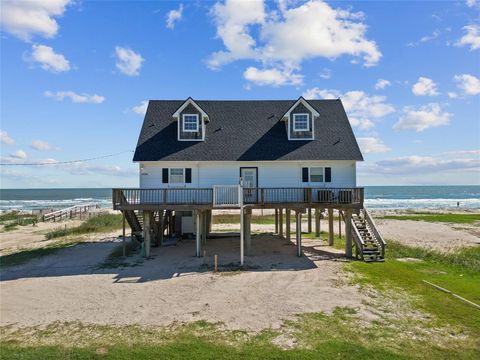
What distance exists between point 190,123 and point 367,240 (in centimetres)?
1410

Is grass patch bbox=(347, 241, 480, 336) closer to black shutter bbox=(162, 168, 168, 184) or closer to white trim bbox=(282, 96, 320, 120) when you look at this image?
white trim bbox=(282, 96, 320, 120)

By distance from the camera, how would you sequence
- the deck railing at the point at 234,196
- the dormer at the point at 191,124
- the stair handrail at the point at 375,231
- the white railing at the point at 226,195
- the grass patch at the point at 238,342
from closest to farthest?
1. the grass patch at the point at 238,342
2. the white railing at the point at 226,195
3. the stair handrail at the point at 375,231
4. the deck railing at the point at 234,196
5. the dormer at the point at 191,124

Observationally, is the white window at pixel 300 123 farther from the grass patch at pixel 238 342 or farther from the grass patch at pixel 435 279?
the grass patch at pixel 238 342

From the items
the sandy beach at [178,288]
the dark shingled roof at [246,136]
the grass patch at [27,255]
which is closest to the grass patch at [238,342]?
the sandy beach at [178,288]

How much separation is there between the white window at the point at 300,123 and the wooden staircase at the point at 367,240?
706cm

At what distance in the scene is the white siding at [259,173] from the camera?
74.4 ft

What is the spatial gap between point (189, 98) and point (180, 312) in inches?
591

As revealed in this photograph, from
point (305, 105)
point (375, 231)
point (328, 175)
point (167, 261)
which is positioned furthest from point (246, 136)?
point (375, 231)

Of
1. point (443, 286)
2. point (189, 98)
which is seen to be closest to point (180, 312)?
point (443, 286)

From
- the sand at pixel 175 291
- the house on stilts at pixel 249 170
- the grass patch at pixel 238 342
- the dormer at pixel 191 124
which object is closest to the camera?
the grass patch at pixel 238 342

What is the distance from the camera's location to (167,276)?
17.8 metres

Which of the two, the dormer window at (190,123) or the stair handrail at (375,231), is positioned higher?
the dormer window at (190,123)

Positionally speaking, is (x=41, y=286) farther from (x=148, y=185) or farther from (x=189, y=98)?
(x=189, y=98)

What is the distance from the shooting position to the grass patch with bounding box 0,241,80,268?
22.0 m
